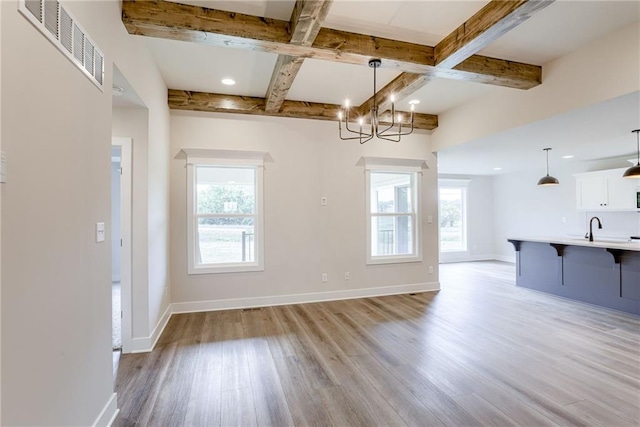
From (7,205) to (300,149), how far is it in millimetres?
3705

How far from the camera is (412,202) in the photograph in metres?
5.28

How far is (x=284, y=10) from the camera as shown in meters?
2.45

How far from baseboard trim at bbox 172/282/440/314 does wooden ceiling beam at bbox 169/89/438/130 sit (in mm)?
2617

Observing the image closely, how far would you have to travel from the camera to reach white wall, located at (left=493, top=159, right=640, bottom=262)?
6.46m

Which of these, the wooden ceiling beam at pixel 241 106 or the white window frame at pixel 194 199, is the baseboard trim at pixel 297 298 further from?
the wooden ceiling beam at pixel 241 106

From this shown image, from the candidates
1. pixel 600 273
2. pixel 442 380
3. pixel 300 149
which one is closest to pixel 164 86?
pixel 300 149

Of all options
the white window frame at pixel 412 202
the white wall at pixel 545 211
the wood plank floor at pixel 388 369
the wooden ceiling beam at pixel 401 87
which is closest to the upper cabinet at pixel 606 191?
the white wall at pixel 545 211

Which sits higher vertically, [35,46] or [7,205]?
[35,46]

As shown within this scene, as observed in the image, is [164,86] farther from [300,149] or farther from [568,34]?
[568,34]

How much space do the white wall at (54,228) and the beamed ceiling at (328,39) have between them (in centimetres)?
46

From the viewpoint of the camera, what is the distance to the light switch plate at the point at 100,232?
1.79m

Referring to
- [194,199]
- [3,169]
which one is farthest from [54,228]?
[194,199]

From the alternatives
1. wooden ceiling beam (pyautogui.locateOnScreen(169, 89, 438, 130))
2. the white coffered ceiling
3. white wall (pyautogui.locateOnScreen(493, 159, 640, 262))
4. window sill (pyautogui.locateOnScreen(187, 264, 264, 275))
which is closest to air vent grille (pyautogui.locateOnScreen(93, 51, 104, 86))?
the white coffered ceiling

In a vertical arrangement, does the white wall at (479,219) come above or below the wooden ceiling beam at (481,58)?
below
